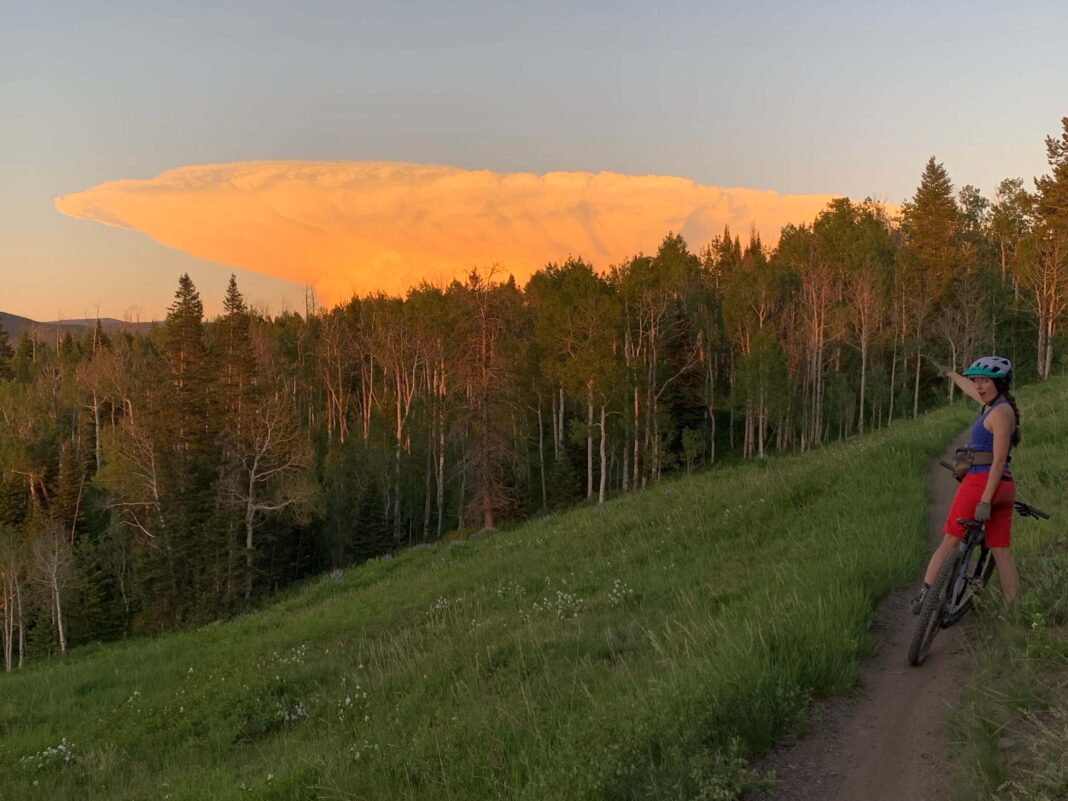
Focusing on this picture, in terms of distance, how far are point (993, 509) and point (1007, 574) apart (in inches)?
22.2

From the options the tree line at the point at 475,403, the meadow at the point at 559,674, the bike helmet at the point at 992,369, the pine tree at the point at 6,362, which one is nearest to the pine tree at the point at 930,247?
the tree line at the point at 475,403

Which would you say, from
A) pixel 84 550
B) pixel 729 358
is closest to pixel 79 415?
pixel 84 550

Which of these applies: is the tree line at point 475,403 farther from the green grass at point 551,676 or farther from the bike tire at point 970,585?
the bike tire at point 970,585

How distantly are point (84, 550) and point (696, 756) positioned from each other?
5488 centimetres

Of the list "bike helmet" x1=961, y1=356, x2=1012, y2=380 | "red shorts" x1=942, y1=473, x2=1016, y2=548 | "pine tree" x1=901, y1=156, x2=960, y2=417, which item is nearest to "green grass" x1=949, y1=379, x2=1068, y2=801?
"red shorts" x1=942, y1=473, x2=1016, y2=548

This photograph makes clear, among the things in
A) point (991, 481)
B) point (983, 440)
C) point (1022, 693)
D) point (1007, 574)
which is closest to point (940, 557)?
point (1007, 574)

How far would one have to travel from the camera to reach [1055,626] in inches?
202

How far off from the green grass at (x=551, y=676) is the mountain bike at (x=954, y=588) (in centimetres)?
47

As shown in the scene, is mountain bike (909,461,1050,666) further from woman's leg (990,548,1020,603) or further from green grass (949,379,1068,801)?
green grass (949,379,1068,801)

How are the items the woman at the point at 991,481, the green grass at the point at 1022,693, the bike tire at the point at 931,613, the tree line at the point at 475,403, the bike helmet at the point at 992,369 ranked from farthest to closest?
the tree line at the point at 475,403 → the bike helmet at the point at 992,369 → the woman at the point at 991,481 → the bike tire at the point at 931,613 → the green grass at the point at 1022,693

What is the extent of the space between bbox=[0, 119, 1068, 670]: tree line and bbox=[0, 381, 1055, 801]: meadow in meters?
20.8

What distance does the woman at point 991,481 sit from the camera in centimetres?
551

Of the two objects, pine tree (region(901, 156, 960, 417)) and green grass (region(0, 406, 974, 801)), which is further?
pine tree (region(901, 156, 960, 417))

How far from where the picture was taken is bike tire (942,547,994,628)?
222 inches
